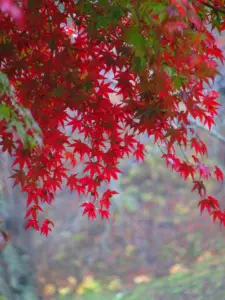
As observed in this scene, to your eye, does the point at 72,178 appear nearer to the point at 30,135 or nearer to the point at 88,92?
the point at 88,92

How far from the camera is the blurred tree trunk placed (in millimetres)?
5391

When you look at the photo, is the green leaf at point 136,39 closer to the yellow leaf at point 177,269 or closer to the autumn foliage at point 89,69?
the autumn foliage at point 89,69

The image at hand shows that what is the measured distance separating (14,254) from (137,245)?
3.57 metres

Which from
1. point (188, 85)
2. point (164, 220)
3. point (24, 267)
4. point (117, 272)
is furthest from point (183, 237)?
point (188, 85)

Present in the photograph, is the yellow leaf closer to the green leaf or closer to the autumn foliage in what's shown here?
the autumn foliage

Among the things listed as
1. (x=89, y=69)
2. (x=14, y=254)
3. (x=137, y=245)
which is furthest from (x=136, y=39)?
(x=137, y=245)

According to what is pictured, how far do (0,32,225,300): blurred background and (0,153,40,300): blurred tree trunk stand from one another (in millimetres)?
27

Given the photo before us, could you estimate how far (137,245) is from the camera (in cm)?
875

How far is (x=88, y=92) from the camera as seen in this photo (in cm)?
256

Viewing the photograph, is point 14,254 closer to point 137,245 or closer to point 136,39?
point 137,245

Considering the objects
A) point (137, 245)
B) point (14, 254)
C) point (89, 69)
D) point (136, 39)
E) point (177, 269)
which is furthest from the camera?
point (137, 245)

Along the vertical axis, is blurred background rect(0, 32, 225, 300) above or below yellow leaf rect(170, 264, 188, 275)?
above

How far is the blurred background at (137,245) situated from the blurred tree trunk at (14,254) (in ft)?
0.09

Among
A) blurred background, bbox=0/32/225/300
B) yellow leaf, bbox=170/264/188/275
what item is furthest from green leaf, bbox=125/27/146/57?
yellow leaf, bbox=170/264/188/275
